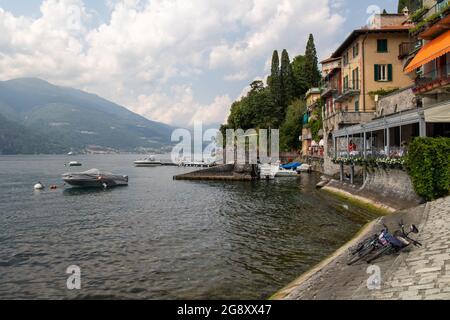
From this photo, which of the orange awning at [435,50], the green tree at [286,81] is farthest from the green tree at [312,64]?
the orange awning at [435,50]

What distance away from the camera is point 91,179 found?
166ft

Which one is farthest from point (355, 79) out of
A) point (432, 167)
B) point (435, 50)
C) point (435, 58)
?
point (432, 167)

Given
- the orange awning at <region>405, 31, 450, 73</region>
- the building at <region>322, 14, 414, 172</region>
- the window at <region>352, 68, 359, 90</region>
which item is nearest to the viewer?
the orange awning at <region>405, 31, 450, 73</region>

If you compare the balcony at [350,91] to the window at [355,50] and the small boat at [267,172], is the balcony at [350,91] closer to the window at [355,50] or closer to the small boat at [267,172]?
the window at [355,50]

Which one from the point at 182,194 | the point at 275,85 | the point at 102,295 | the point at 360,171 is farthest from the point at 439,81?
the point at 275,85

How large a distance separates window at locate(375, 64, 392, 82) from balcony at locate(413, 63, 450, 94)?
489 inches

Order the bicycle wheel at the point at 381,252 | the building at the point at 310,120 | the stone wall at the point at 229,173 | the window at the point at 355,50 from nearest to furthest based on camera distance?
1. the bicycle wheel at the point at 381,252
2. the window at the point at 355,50
3. the stone wall at the point at 229,173
4. the building at the point at 310,120

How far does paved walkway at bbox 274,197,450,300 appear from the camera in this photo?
8289mm

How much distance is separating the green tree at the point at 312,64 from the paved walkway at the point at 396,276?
89.9 meters

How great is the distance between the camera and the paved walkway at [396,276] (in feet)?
27.2

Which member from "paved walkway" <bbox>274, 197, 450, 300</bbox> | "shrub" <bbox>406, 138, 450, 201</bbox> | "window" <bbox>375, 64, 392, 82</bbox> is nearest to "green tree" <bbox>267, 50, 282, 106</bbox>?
"window" <bbox>375, 64, 392, 82</bbox>

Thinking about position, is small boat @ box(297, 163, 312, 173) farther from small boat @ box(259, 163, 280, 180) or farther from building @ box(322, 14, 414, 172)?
building @ box(322, 14, 414, 172)
